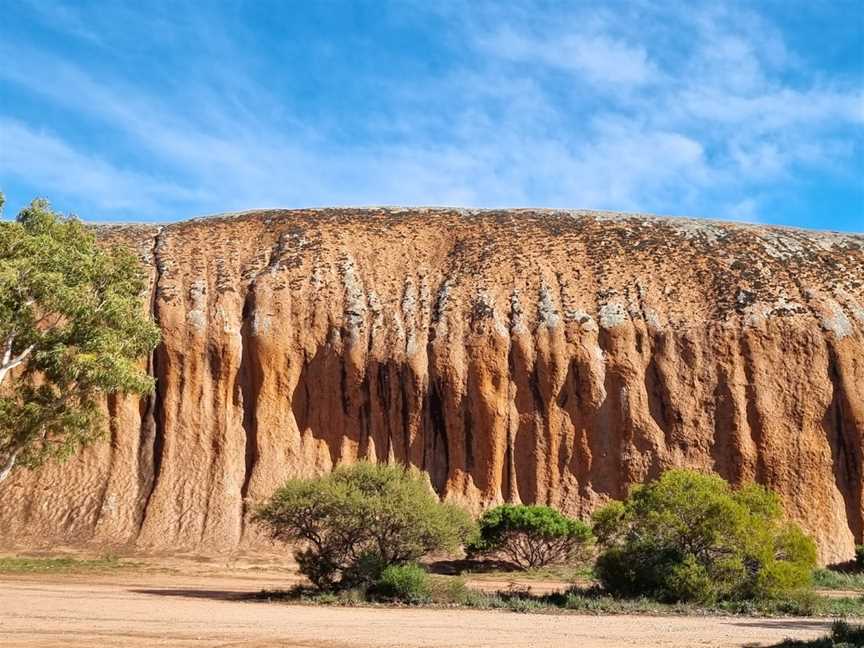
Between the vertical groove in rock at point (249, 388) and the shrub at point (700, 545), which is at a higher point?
the vertical groove in rock at point (249, 388)

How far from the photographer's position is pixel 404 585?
66.4 feet

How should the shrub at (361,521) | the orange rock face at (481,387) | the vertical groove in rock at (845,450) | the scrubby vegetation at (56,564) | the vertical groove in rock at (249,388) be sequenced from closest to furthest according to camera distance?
the shrub at (361,521)
the scrubby vegetation at (56,564)
the vertical groove in rock at (845,450)
the orange rock face at (481,387)
the vertical groove in rock at (249,388)

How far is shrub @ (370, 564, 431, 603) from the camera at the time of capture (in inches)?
794

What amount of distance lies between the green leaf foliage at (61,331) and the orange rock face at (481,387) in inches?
443

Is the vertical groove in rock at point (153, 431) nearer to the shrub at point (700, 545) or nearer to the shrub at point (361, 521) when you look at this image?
the shrub at point (361, 521)

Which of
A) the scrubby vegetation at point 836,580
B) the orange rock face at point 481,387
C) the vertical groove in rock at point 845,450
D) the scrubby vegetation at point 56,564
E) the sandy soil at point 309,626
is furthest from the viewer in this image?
the orange rock face at point 481,387

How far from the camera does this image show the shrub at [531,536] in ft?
102

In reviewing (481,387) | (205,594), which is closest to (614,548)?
(205,594)

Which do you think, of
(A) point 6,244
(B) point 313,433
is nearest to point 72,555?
(B) point 313,433

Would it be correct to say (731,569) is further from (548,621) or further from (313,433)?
(313,433)

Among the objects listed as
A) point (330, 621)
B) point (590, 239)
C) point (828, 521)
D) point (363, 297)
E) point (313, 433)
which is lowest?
point (330, 621)

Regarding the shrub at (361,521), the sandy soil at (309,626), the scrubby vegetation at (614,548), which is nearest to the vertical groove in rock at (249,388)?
the scrubby vegetation at (614,548)

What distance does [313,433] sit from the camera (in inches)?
1480

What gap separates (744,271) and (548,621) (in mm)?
28146
